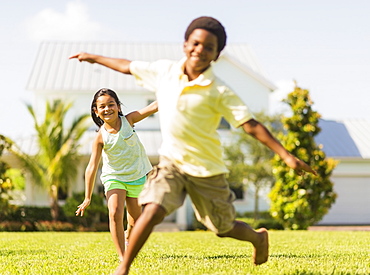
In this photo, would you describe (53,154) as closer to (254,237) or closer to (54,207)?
(54,207)

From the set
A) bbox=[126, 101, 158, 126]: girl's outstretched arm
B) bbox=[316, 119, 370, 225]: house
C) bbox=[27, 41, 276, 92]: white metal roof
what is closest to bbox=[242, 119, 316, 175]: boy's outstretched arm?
bbox=[126, 101, 158, 126]: girl's outstretched arm

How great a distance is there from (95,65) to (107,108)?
994 inches

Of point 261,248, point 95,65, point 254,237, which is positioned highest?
point 95,65

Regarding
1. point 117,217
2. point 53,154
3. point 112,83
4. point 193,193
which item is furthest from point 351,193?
point 193,193

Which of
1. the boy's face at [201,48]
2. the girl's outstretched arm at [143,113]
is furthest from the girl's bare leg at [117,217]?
the boy's face at [201,48]

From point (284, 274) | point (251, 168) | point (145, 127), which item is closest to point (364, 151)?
point (251, 168)

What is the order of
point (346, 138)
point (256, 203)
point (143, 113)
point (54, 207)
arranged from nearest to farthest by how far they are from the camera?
point (143, 113) < point (54, 207) < point (256, 203) < point (346, 138)

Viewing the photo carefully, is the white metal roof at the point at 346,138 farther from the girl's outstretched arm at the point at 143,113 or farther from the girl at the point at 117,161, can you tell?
the girl's outstretched arm at the point at 143,113

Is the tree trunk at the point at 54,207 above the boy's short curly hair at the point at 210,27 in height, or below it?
below

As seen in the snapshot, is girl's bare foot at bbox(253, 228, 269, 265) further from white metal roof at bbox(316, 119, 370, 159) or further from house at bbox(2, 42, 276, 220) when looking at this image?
white metal roof at bbox(316, 119, 370, 159)

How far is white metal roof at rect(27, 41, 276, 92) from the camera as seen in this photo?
28781mm

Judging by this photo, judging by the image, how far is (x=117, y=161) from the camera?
6254 millimetres

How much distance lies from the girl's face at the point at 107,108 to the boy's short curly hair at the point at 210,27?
190 centimetres

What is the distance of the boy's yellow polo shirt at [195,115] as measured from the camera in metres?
4.31
